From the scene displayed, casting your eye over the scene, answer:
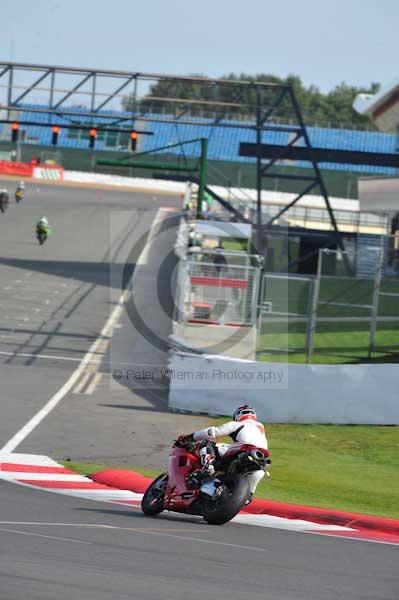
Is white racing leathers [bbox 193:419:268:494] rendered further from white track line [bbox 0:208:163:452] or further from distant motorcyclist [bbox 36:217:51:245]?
distant motorcyclist [bbox 36:217:51:245]

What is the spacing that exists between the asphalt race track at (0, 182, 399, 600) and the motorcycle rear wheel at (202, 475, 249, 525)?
192mm

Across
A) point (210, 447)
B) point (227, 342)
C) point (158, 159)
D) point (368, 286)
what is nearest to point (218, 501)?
point (210, 447)

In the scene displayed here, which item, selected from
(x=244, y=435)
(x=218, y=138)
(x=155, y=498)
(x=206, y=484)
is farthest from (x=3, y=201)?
(x=206, y=484)

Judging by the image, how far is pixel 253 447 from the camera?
37.5 feet

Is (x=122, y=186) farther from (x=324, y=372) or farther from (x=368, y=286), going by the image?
(x=324, y=372)

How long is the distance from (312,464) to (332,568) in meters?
7.40

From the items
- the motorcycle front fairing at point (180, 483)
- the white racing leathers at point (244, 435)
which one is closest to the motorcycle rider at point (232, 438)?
the white racing leathers at point (244, 435)

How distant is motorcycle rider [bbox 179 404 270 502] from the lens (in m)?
11.5

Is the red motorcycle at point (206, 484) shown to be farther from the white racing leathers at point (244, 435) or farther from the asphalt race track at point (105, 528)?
Result: the asphalt race track at point (105, 528)

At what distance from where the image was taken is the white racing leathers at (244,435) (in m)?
11.5

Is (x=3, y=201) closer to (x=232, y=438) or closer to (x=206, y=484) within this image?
(x=232, y=438)

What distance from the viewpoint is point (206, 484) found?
11.3 meters

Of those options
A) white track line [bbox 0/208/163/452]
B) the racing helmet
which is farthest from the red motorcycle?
white track line [bbox 0/208/163/452]

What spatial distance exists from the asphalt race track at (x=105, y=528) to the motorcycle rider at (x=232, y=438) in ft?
1.96
